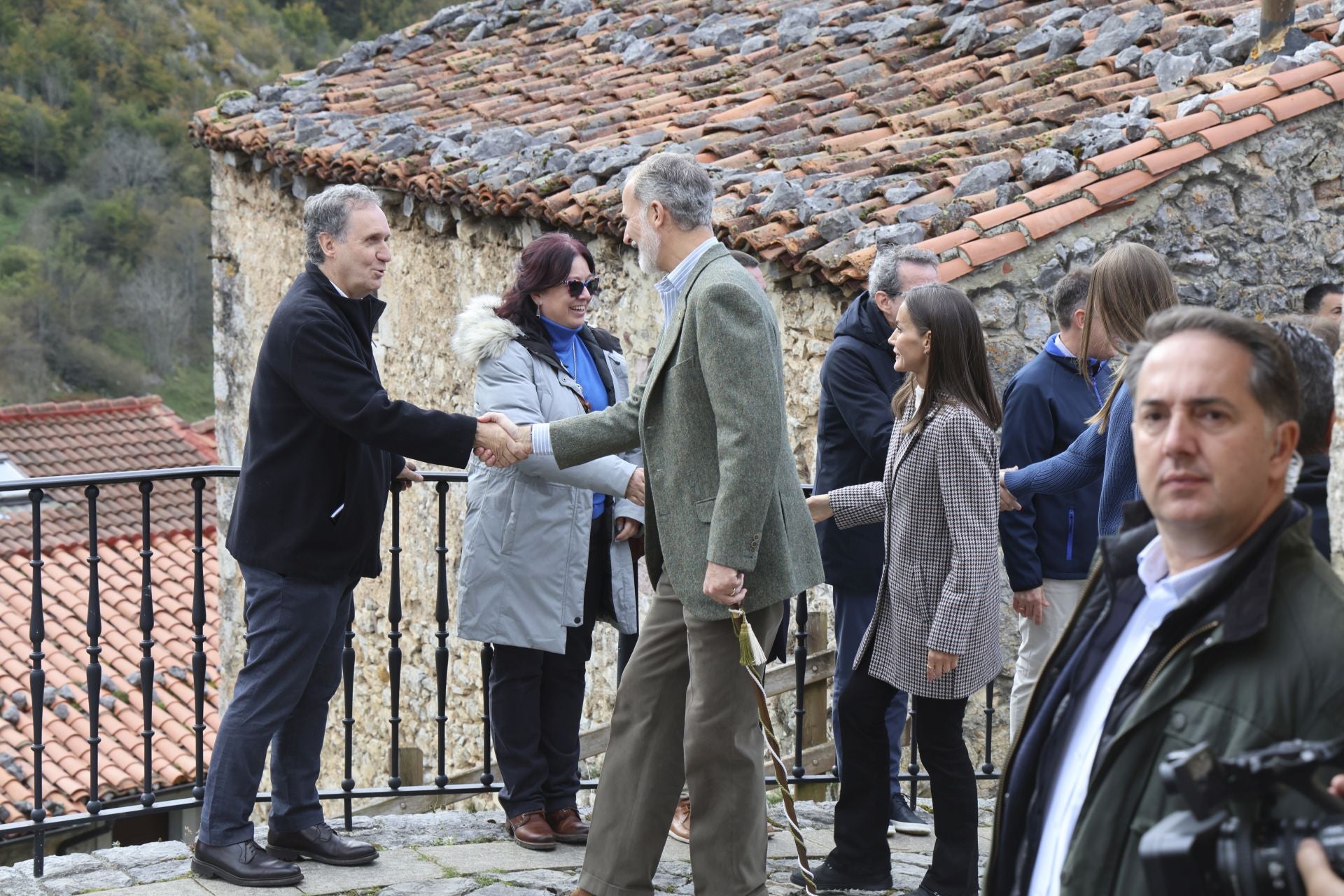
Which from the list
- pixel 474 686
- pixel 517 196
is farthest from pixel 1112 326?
pixel 474 686

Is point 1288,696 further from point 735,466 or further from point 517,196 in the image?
point 517,196

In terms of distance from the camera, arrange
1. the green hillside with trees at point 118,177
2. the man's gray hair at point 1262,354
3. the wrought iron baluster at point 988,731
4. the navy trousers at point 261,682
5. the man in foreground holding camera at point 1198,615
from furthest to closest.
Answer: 1. the green hillside with trees at point 118,177
2. the wrought iron baluster at point 988,731
3. the navy trousers at point 261,682
4. the man's gray hair at point 1262,354
5. the man in foreground holding camera at point 1198,615

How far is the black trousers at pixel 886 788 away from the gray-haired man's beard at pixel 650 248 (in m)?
1.12

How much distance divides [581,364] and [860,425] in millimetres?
830

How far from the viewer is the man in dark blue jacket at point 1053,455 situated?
4.02 metres

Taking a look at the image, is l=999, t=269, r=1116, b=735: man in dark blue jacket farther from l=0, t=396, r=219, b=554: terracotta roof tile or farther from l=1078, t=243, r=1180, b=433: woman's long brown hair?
l=0, t=396, r=219, b=554: terracotta roof tile

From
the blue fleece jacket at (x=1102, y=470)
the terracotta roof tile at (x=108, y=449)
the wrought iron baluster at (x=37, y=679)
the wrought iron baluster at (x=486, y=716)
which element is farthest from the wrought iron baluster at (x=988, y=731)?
the terracotta roof tile at (x=108, y=449)

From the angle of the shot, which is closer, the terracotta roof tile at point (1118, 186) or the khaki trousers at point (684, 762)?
the khaki trousers at point (684, 762)

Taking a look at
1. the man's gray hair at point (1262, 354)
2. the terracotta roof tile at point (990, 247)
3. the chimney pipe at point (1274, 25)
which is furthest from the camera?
the chimney pipe at point (1274, 25)

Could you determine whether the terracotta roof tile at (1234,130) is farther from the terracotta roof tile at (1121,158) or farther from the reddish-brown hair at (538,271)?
the reddish-brown hair at (538,271)

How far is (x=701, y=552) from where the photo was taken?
3.18 meters

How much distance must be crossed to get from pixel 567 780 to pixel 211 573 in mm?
14285

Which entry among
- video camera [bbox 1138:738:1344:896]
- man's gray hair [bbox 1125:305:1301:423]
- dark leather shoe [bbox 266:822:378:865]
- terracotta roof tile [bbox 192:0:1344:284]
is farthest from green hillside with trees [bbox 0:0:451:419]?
video camera [bbox 1138:738:1344:896]

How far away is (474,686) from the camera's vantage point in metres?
7.60
